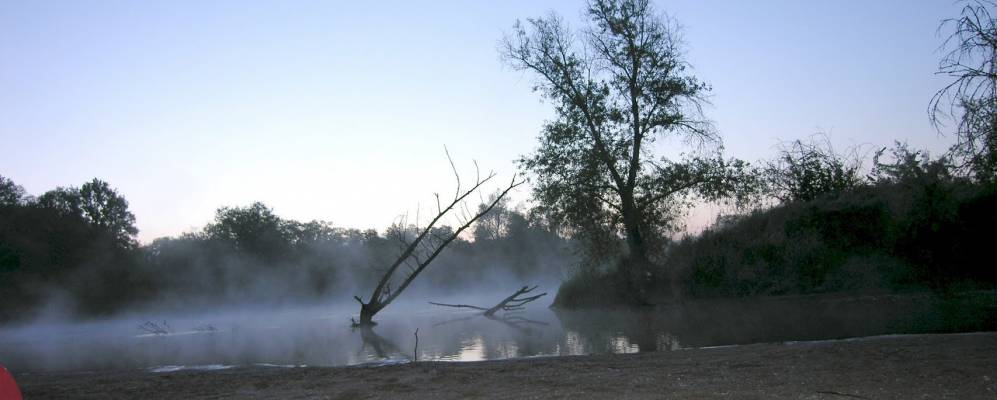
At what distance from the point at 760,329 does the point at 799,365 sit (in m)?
5.38

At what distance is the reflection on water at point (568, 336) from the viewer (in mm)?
10188

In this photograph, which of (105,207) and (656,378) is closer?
(656,378)

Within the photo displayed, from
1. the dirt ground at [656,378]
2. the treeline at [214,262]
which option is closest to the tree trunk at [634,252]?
the treeline at [214,262]

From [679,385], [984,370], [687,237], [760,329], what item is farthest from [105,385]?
[687,237]

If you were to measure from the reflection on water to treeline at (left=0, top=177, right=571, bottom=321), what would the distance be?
13.5 m

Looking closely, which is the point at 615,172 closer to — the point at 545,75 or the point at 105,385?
the point at 545,75

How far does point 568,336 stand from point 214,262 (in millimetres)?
37557

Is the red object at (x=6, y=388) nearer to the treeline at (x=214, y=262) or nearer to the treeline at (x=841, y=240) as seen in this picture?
the treeline at (x=841, y=240)

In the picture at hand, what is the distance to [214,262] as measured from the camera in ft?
148

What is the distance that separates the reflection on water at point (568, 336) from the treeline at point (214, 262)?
44.2 feet

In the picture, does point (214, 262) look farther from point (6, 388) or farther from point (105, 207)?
point (6, 388)

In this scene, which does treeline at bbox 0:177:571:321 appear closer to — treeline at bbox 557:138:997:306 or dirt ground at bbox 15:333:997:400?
treeline at bbox 557:138:997:306

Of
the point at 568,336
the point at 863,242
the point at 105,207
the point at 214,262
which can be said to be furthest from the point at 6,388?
the point at 105,207

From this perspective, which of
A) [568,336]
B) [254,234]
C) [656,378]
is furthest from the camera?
[254,234]
